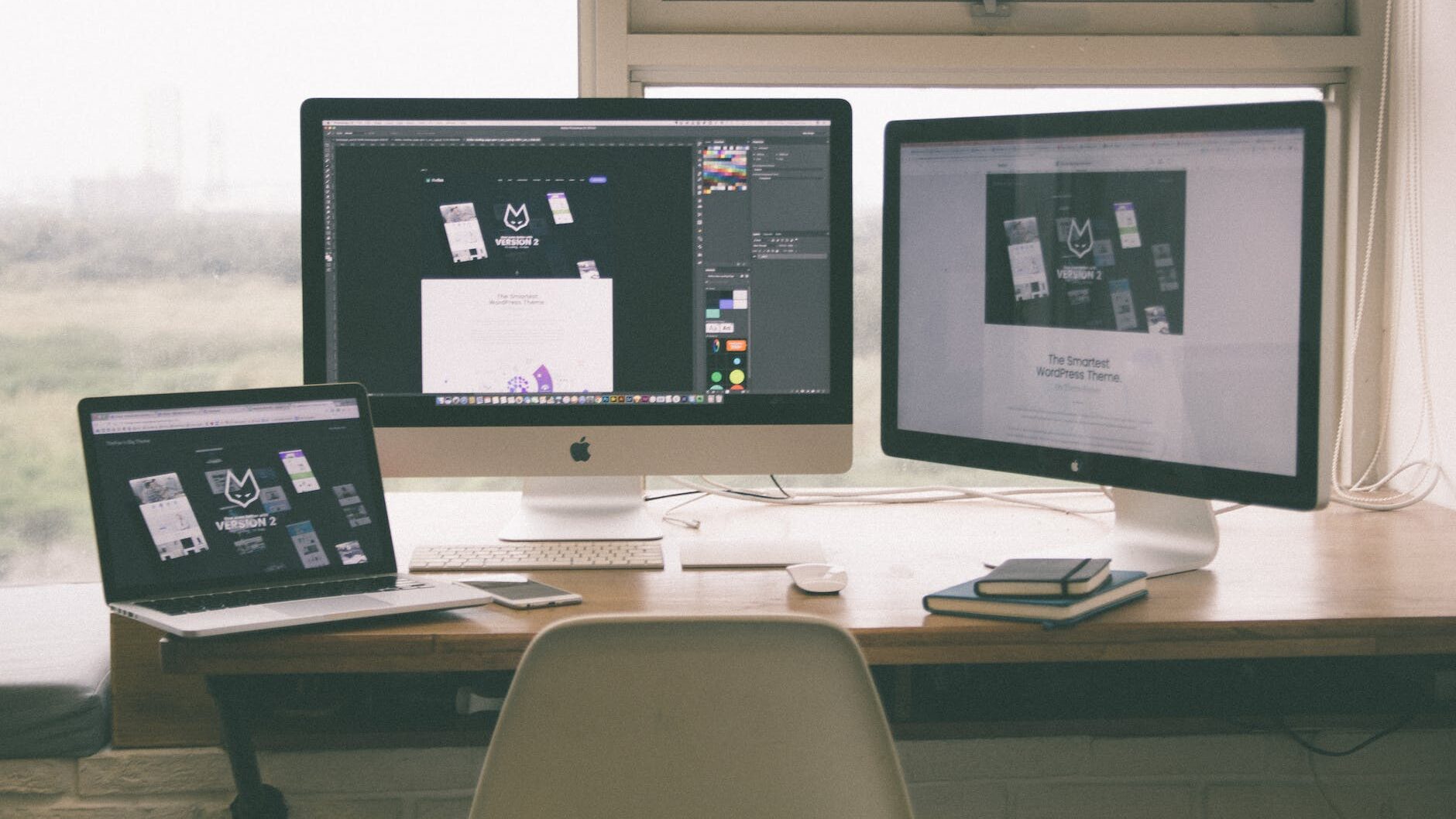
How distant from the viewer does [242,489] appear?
1.26 meters

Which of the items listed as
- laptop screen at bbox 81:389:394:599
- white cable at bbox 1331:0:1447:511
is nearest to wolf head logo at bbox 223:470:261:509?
laptop screen at bbox 81:389:394:599

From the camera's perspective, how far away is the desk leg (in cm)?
117

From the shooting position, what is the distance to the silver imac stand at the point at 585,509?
1498mm

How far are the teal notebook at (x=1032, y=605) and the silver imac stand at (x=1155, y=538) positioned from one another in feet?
0.55

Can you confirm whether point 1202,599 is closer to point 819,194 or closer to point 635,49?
point 819,194

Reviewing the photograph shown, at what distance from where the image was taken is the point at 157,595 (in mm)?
1186

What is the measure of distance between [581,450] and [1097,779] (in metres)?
0.88

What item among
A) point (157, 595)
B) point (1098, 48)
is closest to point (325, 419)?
point (157, 595)

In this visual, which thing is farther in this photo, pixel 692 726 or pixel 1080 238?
pixel 1080 238

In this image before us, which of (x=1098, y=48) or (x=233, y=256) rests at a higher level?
(x=1098, y=48)

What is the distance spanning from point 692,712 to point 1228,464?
0.73 m

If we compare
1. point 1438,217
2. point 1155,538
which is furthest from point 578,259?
point 1438,217

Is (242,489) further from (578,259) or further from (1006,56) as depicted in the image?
(1006,56)

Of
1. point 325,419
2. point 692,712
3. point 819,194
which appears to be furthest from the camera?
point 819,194
